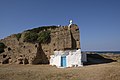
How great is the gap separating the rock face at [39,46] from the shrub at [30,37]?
634 mm

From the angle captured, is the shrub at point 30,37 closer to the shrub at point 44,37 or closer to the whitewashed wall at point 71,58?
the shrub at point 44,37

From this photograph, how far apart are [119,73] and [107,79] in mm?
1763

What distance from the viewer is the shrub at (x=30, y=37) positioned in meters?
27.2

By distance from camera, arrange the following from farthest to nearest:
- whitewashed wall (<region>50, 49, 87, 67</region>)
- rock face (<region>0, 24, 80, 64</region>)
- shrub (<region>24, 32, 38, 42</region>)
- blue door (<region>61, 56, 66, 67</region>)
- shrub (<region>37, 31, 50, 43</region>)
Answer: shrub (<region>24, 32, 38, 42</region>) → shrub (<region>37, 31, 50, 43</region>) → rock face (<region>0, 24, 80, 64</region>) → blue door (<region>61, 56, 66, 67</region>) → whitewashed wall (<region>50, 49, 87, 67</region>)

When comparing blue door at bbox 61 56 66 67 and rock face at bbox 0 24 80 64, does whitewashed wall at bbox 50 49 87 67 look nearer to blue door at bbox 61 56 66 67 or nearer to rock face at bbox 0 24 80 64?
blue door at bbox 61 56 66 67

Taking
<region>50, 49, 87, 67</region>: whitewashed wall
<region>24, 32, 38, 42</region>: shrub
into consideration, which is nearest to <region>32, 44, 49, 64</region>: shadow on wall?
<region>24, 32, 38, 42</region>: shrub

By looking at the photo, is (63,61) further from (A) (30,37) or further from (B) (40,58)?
(A) (30,37)

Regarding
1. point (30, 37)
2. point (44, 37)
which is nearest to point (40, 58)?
point (44, 37)

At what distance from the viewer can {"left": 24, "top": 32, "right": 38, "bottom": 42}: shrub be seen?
1072 inches

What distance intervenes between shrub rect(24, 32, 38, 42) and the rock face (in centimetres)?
63

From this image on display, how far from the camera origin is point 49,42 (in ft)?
86.5

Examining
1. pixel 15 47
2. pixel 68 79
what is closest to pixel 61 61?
pixel 15 47

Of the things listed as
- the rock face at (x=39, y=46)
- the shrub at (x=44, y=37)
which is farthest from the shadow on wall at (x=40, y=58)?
the shrub at (x=44, y=37)

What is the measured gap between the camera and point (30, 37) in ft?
89.9
